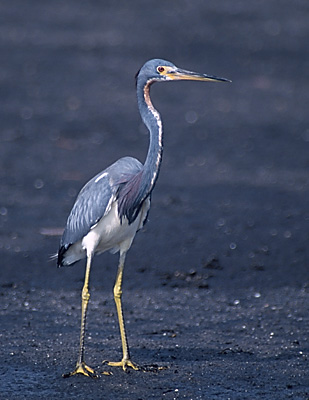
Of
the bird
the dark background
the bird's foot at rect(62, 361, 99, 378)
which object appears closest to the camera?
the bird's foot at rect(62, 361, 99, 378)

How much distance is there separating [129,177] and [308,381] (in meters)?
1.95

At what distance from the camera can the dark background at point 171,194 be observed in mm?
6547

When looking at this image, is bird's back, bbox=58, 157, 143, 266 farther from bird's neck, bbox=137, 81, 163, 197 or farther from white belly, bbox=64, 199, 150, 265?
bird's neck, bbox=137, 81, 163, 197

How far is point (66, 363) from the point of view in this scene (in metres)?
6.43

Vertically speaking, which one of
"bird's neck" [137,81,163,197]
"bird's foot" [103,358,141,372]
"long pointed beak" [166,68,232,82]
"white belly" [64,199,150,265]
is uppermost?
"long pointed beak" [166,68,232,82]

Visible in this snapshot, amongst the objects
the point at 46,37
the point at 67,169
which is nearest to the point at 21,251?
the point at 67,169

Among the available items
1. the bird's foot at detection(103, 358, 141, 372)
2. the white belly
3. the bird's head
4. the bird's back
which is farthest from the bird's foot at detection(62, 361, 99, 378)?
the bird's head

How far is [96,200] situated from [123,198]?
0.21m

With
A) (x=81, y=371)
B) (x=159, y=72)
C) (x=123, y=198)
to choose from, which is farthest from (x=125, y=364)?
(x=159, y=72)

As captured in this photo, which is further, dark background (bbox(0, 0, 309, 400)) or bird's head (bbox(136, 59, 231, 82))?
dark background (bbox(0, 0, 309, 400))

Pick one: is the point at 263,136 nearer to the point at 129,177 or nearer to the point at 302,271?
the point at 302,271

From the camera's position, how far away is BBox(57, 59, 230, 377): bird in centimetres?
630

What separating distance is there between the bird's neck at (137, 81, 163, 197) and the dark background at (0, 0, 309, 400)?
139cm

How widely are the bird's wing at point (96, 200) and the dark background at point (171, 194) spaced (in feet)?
3.08
